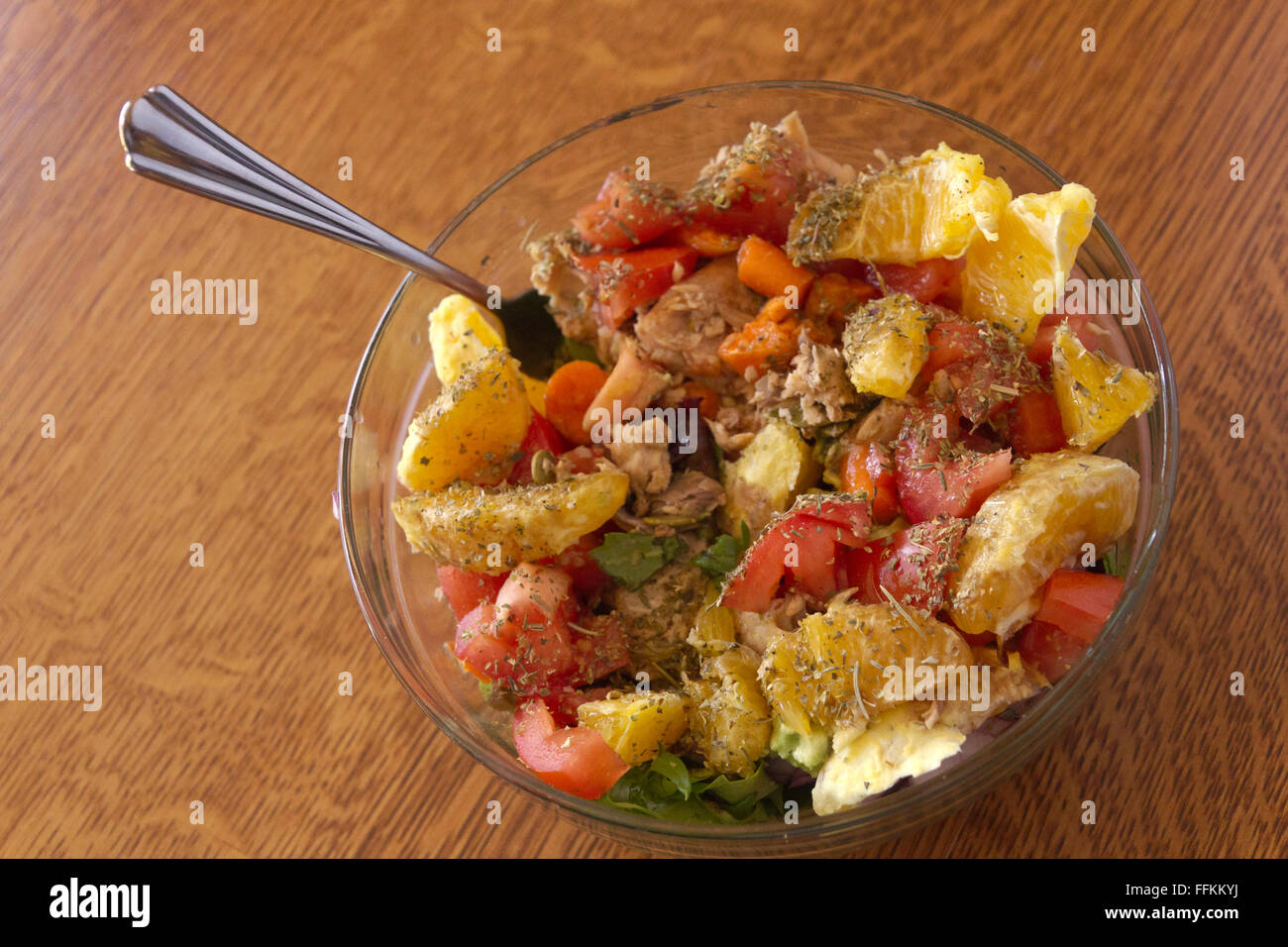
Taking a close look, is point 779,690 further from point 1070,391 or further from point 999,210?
point 999,210

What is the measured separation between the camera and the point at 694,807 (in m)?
1.99

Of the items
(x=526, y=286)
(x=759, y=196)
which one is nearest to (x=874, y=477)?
(x=759, y=196)

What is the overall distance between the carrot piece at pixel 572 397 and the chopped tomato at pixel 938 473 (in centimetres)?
63

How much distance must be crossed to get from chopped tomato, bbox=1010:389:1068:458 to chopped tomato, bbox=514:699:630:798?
0.91m

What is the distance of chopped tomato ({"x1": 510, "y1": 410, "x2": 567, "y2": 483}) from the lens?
2197mm

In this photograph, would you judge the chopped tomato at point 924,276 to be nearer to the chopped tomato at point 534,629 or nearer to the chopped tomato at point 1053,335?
the chopped tomato at point 1053,335

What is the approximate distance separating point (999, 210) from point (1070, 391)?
1.14ft

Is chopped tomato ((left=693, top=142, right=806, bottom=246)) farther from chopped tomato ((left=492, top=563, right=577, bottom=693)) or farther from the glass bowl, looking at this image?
chopped tomato ((left=492, top=563, right=577, bottom=693))

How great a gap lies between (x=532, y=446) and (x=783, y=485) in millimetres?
501

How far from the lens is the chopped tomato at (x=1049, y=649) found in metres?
1.88

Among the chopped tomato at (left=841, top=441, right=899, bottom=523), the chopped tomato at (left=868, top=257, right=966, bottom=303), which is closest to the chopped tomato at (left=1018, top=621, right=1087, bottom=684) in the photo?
the chopped tomato at (left=841, top=441, right=899, bottom=523)

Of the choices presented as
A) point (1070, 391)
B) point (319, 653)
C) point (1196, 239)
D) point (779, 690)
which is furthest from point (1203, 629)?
point (319, 653)

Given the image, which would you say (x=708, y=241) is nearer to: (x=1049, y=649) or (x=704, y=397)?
(x=704, y=397)
